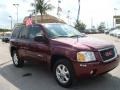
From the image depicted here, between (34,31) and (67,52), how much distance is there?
90.0 inches

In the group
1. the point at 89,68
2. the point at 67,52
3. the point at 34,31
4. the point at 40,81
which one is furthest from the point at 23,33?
the point at 89,68

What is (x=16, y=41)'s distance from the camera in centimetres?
936

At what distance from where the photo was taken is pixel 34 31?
826cm

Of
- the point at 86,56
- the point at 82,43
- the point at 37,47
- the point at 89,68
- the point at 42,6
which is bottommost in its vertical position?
the point at 89,68

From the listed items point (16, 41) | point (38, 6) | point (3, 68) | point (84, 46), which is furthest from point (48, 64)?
point (38, 6)

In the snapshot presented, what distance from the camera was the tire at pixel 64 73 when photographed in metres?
6.38

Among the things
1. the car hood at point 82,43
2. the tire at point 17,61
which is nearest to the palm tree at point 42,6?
the tire at point 17,61

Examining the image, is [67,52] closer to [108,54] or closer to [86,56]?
[86,56]

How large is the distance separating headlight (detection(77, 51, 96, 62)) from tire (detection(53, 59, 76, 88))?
1.26 ft

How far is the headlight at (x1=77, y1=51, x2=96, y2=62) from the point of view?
610 cm

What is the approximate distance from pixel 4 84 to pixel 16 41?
2405 millimetres

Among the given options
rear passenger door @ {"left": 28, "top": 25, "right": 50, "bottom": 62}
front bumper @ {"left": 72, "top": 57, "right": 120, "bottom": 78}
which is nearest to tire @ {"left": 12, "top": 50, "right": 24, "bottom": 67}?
rear passenger door @ {"left": 28, "top": 25, "right": 50, "bottom": 62}

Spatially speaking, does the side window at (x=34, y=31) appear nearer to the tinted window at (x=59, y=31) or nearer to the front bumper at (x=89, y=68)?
the tinted window at (x=59, y=31)

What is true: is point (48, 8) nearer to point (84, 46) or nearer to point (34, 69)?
point (34, 69)
